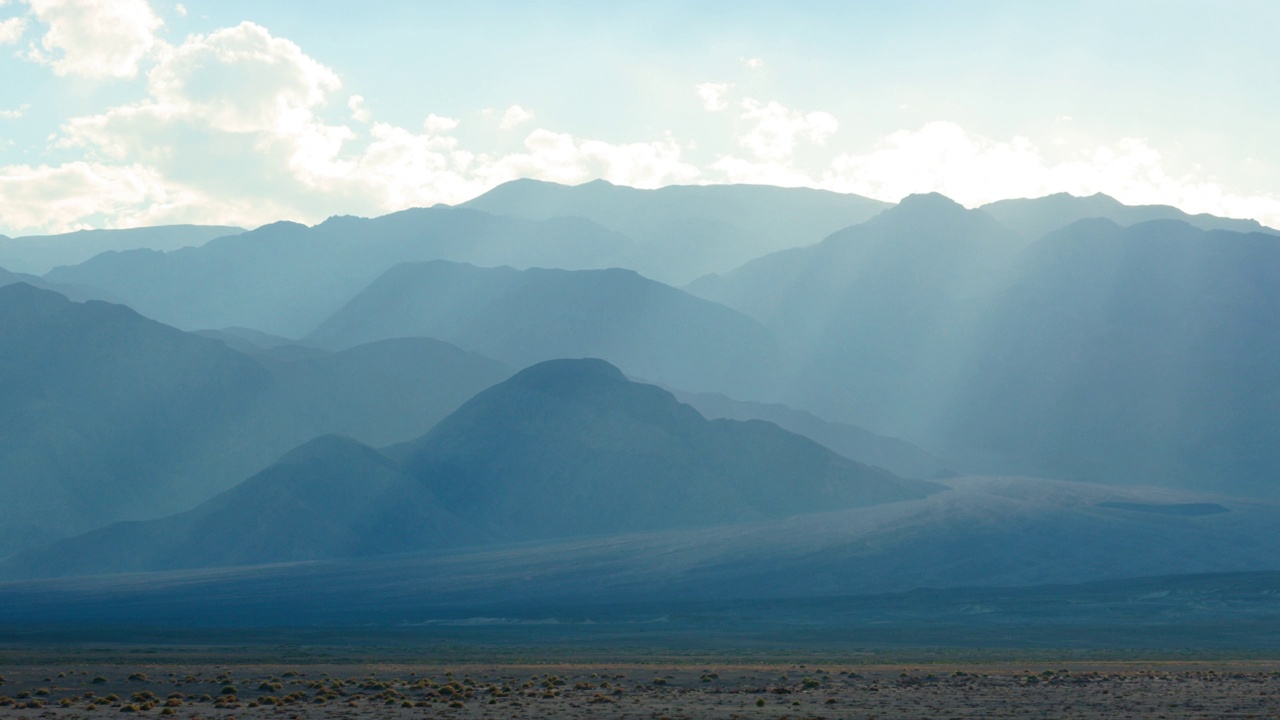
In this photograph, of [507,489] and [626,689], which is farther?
[507,489]

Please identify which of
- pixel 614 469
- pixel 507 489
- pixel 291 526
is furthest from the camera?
pixel 614 469

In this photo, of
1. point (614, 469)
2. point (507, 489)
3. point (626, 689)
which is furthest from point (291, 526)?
point (626, 689)

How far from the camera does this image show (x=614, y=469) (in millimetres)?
189125

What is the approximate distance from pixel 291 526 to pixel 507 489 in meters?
35.1

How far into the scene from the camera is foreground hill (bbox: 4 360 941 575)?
162 meters

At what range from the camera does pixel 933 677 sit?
1994 inches

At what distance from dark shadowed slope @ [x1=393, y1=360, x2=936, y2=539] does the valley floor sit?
12120cm

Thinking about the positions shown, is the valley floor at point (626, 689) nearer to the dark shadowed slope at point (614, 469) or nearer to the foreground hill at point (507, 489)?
the foreground hill at point (507, 489)

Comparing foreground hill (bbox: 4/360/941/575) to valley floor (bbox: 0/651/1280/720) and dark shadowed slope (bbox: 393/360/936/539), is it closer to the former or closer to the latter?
dark shadowed slope (bbox: 393/360/936/539)

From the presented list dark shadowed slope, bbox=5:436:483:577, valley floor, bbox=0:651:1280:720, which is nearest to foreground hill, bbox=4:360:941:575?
dark shadowed slope, bbox=5:436:483:577

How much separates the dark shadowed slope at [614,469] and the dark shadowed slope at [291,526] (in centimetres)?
854

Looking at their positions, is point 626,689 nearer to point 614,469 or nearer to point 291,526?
point 291,526

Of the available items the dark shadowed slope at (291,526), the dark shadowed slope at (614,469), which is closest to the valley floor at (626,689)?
the dark shadowed slope at (291,526)

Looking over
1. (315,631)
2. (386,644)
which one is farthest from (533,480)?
(386,644)
